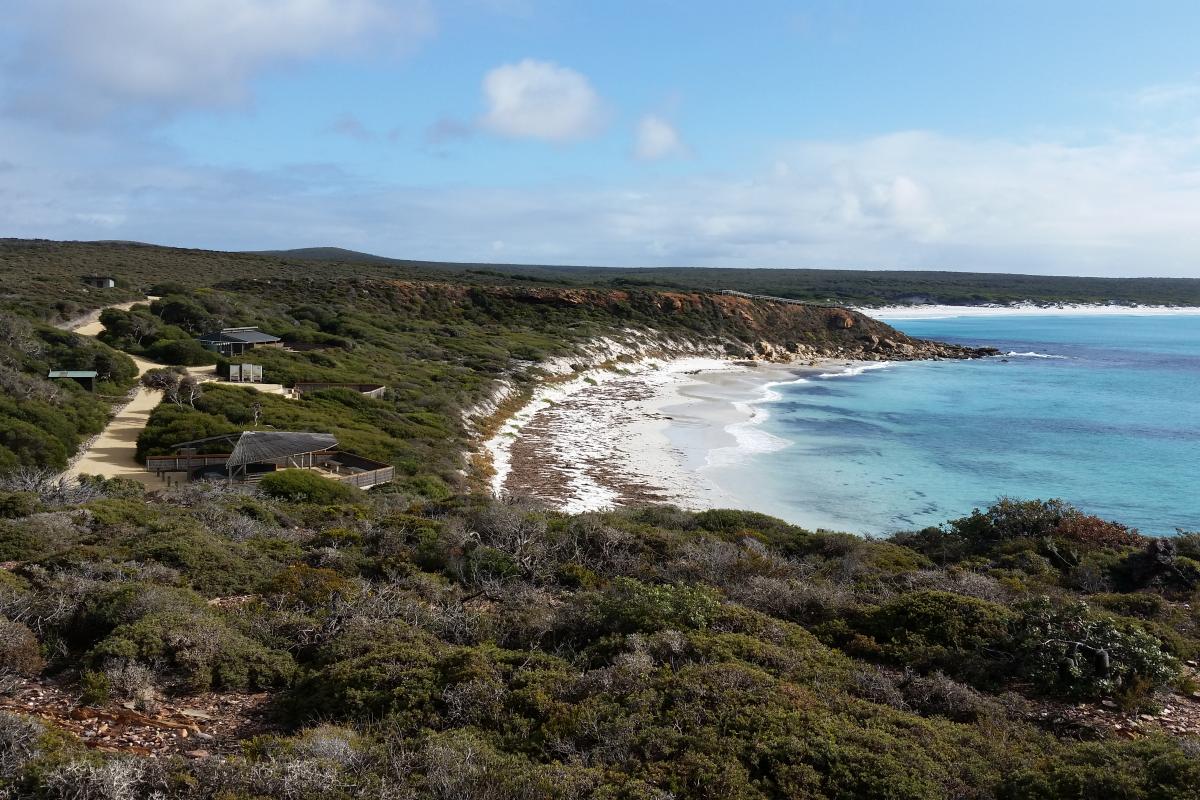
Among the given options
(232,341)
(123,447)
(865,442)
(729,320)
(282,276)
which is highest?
(282,276)

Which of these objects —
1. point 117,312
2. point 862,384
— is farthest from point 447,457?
point 862,384

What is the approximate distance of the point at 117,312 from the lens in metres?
40.8

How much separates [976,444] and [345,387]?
28.8 metres

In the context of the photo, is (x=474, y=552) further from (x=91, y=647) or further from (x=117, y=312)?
(x=117, y=312)

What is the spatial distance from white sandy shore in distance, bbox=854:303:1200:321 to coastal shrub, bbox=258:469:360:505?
116381 millimetres

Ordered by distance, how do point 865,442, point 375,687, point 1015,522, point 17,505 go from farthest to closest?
1. point 865,442
2. point 1015,522
3. point 17,505
4. point 375,687

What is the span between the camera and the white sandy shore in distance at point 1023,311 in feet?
433

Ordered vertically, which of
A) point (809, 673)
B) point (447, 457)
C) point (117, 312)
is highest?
point (117, 312)

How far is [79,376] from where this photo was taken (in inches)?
1134

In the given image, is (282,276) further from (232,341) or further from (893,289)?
(893,289)

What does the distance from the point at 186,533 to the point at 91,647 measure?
149 inches

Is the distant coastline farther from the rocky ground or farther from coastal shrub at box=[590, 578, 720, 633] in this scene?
the rocky ground

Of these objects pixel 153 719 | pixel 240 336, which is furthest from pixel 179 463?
pixel 240 336

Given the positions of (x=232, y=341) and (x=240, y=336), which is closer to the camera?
(x=232, y=341)
